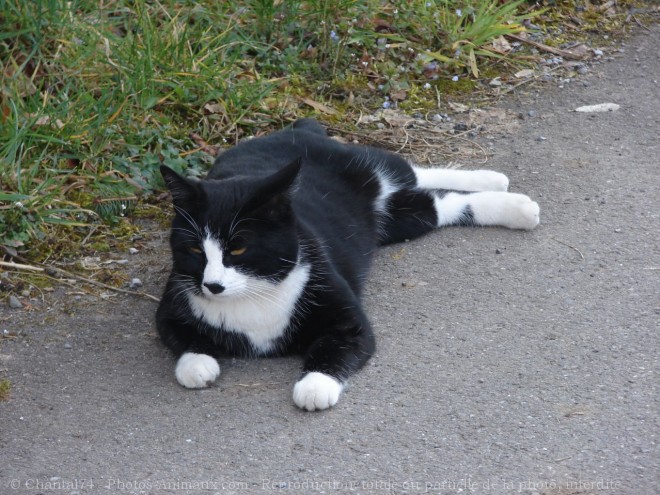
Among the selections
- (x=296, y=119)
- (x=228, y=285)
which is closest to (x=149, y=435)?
(x=228, y=285)

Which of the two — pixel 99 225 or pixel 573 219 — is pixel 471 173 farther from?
pixel 99 225

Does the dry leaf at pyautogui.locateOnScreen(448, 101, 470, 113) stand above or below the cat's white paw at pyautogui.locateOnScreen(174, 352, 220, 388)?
below

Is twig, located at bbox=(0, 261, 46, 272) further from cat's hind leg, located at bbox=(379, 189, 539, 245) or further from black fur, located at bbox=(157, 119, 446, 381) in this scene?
cat's hind leg, located at bbox=(379, 189, 539, 245)

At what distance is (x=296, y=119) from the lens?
5.49 meters

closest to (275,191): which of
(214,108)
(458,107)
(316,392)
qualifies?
(316,392)

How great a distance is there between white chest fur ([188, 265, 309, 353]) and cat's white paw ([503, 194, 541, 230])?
4.30 ft

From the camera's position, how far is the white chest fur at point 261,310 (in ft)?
11.8

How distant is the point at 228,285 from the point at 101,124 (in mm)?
1891

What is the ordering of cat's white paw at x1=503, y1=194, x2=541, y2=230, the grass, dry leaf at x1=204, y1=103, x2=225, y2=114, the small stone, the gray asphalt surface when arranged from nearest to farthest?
the gray asphalt surface
the small stone
cat's white paw at x1=503, y1=194, x2=541, y2=230
the grass
dry leaf at x1=204, y1=103, x2=225, y2=114

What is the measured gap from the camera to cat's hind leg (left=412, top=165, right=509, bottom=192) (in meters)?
4.83

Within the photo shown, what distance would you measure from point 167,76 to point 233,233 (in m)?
2.17

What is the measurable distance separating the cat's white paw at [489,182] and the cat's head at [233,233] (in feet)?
5.18

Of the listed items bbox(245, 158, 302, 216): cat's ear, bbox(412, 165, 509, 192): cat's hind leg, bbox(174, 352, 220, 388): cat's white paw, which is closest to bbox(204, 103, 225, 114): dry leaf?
bbox(412, 165, 509, 192): cat's hind leg

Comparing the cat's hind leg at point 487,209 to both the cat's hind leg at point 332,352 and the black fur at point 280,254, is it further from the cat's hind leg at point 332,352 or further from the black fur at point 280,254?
the cat's hind leg at point 332,352
